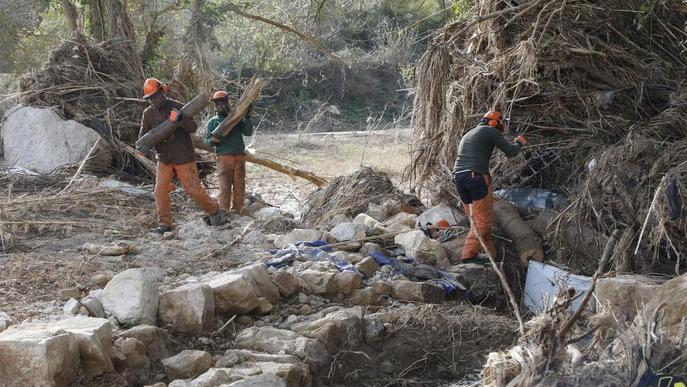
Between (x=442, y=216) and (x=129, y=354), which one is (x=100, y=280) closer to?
(x=129, y=354)

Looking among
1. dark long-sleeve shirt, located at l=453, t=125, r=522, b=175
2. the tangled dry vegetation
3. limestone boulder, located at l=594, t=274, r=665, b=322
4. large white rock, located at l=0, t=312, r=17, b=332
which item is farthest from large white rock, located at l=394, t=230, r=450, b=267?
large white rock, located at l=0, t=312, r=17, b=332

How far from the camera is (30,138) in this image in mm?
11984

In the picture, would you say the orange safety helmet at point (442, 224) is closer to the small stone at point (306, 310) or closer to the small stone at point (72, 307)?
the small stone at point (306, 310)

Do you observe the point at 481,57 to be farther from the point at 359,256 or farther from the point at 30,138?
the point at 30,138

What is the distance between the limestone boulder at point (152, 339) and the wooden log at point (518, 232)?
402 cm

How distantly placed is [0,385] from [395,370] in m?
2.96

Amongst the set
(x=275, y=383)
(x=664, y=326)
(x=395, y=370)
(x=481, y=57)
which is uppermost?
(x=481, y=57)

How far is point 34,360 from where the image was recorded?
15.9 feet

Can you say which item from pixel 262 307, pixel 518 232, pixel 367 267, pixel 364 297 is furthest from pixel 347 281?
pixel 518 232

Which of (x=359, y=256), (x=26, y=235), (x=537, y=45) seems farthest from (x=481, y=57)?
(x=26, y=235)

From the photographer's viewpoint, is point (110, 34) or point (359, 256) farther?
point (110, 34)

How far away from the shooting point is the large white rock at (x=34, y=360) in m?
4.85

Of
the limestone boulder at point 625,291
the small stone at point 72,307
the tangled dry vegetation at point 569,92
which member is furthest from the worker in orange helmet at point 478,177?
the small stone at point 72,307

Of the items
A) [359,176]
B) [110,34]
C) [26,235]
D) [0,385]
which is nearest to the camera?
[0,385]
